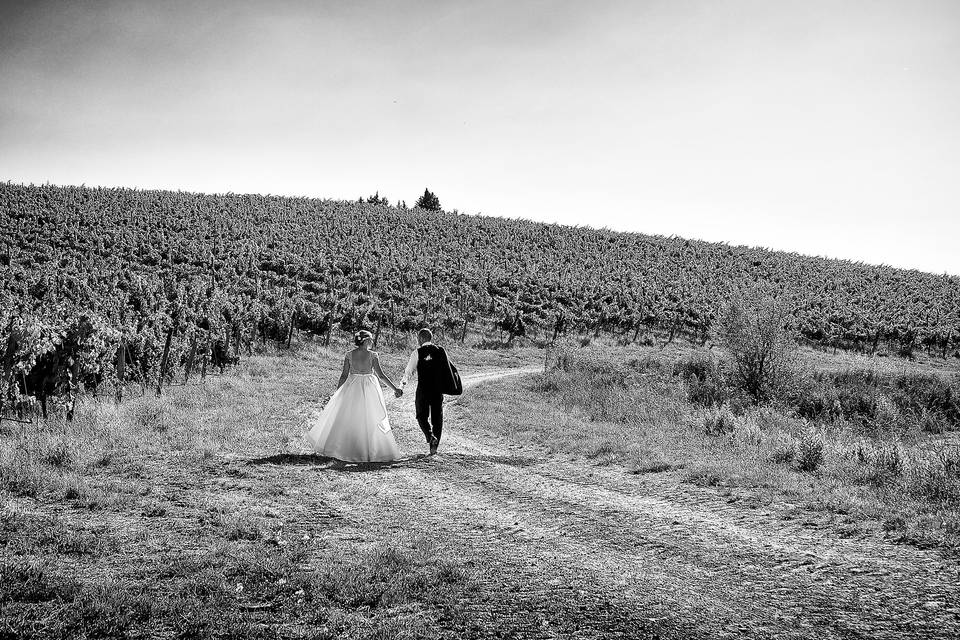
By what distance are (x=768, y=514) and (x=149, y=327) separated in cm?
1755

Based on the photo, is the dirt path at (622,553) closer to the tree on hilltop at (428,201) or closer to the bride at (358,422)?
the bride at (358,422)

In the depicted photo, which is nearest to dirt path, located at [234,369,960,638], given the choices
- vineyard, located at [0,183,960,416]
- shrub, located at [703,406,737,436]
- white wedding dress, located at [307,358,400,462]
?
white wedding dress, located at [307,358,400,462]

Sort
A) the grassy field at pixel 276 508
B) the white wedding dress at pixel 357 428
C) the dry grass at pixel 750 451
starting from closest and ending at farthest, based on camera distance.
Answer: the grassy field at pixel 276 508 < the dry grass at pixel 750 451 < the white wedding dress at pixel 357 428

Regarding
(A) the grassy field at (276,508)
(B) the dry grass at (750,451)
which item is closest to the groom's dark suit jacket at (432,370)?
(A) the grassy field at (276,508)

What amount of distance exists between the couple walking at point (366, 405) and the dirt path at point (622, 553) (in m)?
0.38

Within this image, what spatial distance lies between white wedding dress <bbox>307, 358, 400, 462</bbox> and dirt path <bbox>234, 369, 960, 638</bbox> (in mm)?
356

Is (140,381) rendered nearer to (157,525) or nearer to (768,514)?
(157,525)

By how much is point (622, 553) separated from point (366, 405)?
4990mm

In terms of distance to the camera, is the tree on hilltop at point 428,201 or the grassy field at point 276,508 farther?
the tree on hilltop at point 428,201

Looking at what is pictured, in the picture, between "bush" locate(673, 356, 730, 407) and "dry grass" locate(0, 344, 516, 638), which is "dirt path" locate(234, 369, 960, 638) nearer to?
"dry grass" locate(0, 344, 516, 638)

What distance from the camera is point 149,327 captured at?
17.8 m

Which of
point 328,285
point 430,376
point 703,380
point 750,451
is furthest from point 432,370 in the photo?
point 328,285

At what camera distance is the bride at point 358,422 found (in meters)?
9.22

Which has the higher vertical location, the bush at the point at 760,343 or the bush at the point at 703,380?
the bush at the point at 760,343
